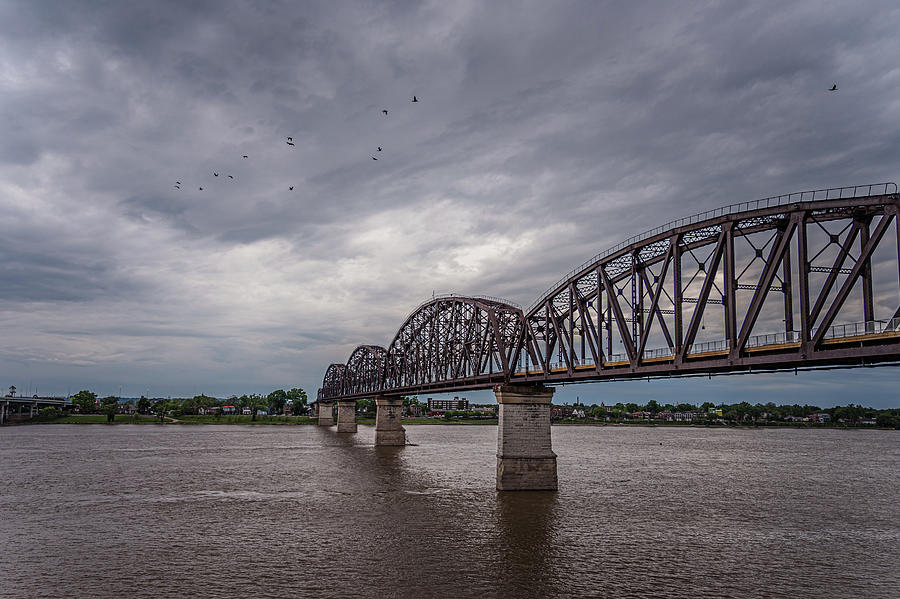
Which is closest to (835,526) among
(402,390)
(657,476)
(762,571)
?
(762,571)

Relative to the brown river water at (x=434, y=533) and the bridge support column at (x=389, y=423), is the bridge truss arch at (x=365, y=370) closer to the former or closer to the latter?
the bridge support column at (x=389, y=423)

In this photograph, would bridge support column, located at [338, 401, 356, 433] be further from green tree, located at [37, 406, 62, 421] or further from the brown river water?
green tree, located at [37, 406, 62, 421]

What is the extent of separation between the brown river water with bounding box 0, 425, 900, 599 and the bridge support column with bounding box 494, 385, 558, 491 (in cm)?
179

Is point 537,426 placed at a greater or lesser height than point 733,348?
lesser

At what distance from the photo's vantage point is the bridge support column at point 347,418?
6117 inches

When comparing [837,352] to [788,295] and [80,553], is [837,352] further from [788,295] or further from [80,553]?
[80,553]

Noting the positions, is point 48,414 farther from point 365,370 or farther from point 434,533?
point 434,533

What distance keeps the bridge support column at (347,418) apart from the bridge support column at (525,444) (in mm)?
106748

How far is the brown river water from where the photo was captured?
89.6ft

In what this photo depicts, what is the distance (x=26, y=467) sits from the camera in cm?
6938

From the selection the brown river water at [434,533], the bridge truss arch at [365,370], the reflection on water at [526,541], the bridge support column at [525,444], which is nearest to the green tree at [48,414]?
the bridge truss arch at [365,370]

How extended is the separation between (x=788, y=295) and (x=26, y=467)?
252ft

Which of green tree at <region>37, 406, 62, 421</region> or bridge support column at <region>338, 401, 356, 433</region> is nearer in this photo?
bridge support column at <region>338, 401, 356, 433</region>

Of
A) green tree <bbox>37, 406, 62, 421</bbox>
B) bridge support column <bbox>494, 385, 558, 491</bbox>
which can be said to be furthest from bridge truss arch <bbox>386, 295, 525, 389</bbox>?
green tree <bbox>37, 406, 62, 421</bbox>
